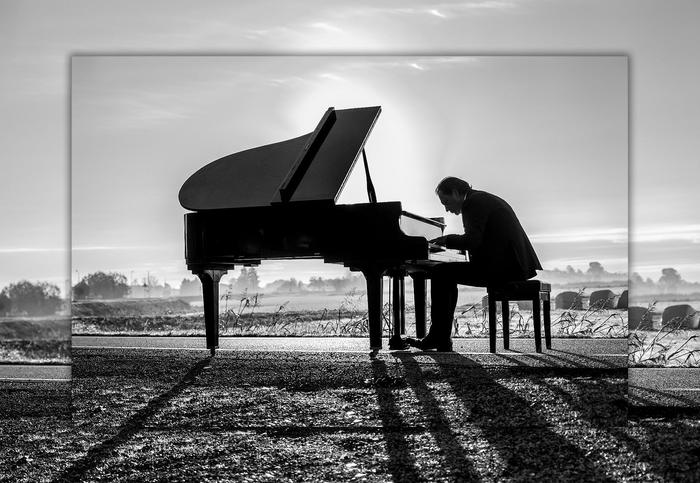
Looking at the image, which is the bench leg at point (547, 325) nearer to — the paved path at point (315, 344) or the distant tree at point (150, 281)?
the paved path at point (315, 344)

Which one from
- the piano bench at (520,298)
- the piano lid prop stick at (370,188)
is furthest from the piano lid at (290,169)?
the piano bench at (520,298)

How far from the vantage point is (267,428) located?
3.33 m

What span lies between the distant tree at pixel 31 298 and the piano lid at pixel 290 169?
0.76m

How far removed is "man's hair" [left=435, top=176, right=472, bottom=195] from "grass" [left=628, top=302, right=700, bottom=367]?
1.16 metres

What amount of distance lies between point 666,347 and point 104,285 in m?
2.92

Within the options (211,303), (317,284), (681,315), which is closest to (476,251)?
(317,284)

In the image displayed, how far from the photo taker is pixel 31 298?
3.84 meters

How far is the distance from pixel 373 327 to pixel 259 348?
1037 millimetres

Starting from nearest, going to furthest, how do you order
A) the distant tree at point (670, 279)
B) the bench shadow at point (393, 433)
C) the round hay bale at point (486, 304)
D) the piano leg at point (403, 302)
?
the bench shadow at point (393, 433) < the distant tree at point (670, 279) < the round hay bale at point (486, 304) < the piano leg at point (403, 302)

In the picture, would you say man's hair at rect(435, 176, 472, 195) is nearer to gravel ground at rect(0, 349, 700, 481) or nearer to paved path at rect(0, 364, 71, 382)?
gravel ground at rect(0, 349, 700, 481)

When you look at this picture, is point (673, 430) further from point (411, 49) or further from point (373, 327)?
point (411, 49)

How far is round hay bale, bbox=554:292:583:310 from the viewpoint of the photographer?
397 cm

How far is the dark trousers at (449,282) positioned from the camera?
3.95m

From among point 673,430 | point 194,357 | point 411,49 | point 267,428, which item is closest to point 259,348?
point 194,357
